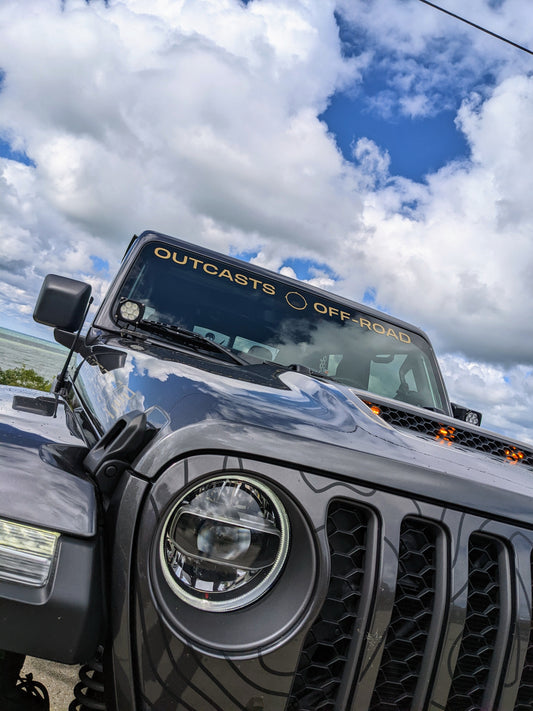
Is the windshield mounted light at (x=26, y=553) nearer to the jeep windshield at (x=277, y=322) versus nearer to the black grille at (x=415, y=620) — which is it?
the black grille at (x=415, y=620)

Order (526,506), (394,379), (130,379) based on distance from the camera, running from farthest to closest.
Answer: (394,379) < (130,379) < (526,506)

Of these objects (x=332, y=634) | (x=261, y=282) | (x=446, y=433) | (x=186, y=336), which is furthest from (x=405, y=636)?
(x=261, y=282)

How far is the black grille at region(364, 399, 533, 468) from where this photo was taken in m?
2.09

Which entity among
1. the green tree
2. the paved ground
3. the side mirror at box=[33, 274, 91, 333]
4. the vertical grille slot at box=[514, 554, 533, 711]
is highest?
the side mirror at box=[33, 274, 91, 333]

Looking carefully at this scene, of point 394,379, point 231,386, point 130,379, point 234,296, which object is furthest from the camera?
point 394,379

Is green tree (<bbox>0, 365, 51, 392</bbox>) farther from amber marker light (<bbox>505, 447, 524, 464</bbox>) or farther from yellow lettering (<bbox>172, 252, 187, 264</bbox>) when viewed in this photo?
amber marker light (<bbox>505, 447, 524, 464</bbox>)

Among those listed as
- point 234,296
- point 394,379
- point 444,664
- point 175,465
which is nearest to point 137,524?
point 175,465

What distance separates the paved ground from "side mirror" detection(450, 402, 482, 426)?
272cm

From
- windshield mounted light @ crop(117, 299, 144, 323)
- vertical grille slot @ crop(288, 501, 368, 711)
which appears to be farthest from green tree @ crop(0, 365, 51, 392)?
vertical grille slot @ crop(288, 501, 368, 711)

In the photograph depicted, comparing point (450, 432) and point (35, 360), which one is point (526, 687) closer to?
point (450, 432)

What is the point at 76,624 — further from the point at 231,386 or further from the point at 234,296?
the point at 234,296

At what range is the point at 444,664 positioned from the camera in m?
1.26

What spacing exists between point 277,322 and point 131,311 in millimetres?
895

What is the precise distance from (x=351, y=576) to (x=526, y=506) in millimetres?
506
